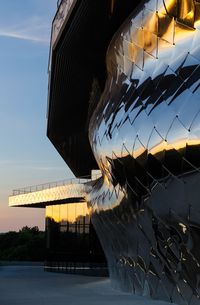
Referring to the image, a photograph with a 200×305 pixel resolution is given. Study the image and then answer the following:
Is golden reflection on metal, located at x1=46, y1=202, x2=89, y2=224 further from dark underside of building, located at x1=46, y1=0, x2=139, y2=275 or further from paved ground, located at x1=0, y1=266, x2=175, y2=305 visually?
paved ground, located at x1=0, y1=266, x2=175, y2=305

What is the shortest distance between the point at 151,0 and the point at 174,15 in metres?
1.60

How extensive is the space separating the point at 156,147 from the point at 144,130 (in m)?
1.11

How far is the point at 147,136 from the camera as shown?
15258 millimetres

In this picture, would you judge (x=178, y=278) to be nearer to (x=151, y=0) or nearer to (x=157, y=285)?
(x=157, y=285)

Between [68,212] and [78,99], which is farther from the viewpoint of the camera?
[68,212]

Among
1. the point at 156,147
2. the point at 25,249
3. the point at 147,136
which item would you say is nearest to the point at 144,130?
the point at 147,136

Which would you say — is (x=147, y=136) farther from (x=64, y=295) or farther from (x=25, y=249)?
(x=25, y=249)

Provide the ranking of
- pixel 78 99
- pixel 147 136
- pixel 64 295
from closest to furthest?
pixel 147 136
pixel 64 295
pixel 78 99

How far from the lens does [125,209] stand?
60.6 ft

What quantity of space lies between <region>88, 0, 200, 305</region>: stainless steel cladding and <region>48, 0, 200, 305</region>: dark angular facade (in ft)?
0.09

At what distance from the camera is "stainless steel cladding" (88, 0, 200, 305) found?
13.4 meters

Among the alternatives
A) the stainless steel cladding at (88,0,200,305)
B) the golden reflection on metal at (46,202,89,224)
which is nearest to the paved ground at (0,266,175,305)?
the stainless steel cladding at (88,0,200,305)

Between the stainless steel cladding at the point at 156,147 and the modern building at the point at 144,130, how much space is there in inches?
1.1

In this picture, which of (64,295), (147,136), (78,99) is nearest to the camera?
(147,136)
